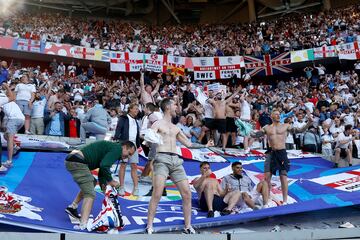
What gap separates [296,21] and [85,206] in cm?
2645

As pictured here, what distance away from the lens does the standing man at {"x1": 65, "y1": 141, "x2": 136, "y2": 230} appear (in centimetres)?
563

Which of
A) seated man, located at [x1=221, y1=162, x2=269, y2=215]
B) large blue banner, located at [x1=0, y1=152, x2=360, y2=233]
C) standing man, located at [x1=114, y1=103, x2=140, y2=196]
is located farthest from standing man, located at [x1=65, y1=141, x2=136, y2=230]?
seated man, located at [x1=221, y1=162, x2=269, y2=215]

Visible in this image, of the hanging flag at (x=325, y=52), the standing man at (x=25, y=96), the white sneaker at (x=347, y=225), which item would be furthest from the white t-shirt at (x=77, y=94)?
the hanging flag at (x=325, y=52)

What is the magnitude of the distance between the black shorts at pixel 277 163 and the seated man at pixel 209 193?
0.87 m

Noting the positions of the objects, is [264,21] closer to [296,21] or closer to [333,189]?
[296,21]

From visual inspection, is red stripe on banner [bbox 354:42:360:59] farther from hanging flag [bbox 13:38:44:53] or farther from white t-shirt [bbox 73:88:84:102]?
hanging flag [bbox 13:38:44:53]

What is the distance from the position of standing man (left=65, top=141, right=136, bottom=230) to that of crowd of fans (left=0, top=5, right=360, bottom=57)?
60.7 ft

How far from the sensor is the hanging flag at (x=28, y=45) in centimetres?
2238

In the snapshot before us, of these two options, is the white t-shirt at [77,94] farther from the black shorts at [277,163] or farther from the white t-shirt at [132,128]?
the black shorts at [277,163]

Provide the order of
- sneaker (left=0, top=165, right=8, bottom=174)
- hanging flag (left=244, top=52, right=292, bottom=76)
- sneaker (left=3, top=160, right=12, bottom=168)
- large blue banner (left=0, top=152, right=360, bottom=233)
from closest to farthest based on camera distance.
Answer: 1. large blue banner (left=0, top=152, right=360, bottom=233)
2. sneaker (left=0, top=165, right=8, bottom=174)
3. sneaker (left=3, top=160, right=12, bottom=168)
4. hanging flag (left=244, top=52, right=292, bottom=76)

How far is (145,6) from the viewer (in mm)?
35469

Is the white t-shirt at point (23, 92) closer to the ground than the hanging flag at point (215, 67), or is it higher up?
closer to the ground

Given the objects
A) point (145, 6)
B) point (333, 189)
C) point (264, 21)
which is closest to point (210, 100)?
point (333, 189)

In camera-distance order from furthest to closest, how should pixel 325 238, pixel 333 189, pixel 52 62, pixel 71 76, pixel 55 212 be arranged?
1. pixel 52 62
2. pixel 71 76
3. pixel 333 189
4. pixel 55 212
5. pixel 325 238
